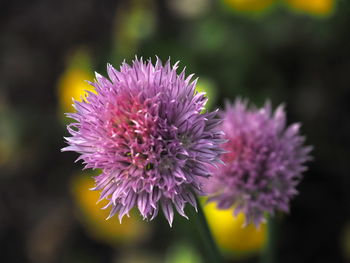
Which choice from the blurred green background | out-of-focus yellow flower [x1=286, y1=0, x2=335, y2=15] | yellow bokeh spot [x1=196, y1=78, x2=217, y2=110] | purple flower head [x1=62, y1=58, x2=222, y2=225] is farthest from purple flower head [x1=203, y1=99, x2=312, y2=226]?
out-of-focus yellow flower [x1=286, y1=0, x2=335, y2=15]

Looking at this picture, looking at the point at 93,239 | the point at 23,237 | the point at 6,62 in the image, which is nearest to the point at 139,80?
the point at 93,239

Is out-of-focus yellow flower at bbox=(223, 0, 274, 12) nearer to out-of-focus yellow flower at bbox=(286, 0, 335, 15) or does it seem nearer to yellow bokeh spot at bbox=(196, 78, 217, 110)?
out-of-focus yellow flower at bbox=(286, 0, 335, 15)

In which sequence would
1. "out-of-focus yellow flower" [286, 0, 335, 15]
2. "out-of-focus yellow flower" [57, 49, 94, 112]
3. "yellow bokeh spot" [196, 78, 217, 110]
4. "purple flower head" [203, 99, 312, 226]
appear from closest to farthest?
"purple flower head" [203, 99, 312, 226] < "yellow bokeh spot" [196, 78, 217, 110] < "out-of-focus yellow flower" [286, 0, 335, 15] < "out-of-focus yellow flower" [57, 49, 94, 112]

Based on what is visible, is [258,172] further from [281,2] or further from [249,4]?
[281,2]

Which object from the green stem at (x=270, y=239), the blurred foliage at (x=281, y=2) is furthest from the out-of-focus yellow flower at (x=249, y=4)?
the green stem at (x=270, y=239)

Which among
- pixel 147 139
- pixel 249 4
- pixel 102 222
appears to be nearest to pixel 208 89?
pixel 249 4
